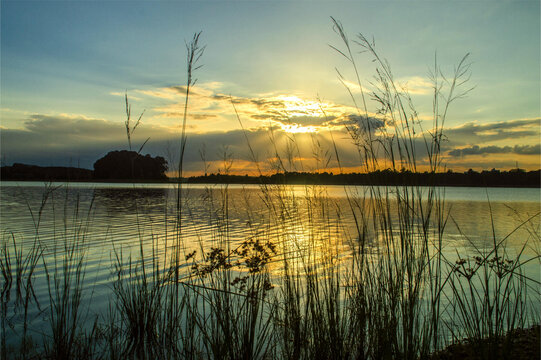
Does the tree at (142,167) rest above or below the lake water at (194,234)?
above

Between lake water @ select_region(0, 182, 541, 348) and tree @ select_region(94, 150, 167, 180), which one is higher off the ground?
tree @ select_region(94, 150, 167, 180)

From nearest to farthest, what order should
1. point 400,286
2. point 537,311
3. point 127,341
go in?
point 400,286, point 127,341, point 537,311

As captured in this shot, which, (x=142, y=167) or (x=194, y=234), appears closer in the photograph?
(x=142, y=167)

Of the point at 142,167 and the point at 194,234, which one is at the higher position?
the point at 142,167

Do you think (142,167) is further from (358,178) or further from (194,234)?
(194,234)

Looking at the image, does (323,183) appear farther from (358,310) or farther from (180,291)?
(180,291)

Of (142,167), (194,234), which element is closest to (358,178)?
(142,167)

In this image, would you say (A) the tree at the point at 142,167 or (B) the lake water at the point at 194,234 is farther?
(B) the lake water at the point at 194,234

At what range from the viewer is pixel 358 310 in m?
2.81

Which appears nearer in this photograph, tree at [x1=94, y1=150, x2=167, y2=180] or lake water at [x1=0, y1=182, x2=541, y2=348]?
tree at [x1=94, y1=150, x2=167, y2=180]

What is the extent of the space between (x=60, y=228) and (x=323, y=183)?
38.3ft

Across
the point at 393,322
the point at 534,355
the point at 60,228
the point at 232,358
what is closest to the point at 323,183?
the point at 393,322

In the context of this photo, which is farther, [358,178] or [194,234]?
[194,234]

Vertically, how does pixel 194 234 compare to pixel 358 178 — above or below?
below
